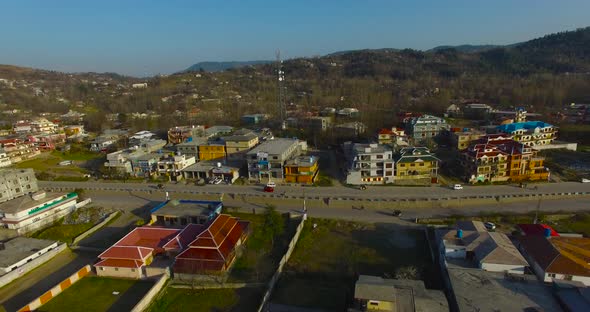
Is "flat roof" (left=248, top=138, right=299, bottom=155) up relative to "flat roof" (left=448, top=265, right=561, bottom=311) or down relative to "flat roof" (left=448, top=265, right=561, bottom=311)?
up

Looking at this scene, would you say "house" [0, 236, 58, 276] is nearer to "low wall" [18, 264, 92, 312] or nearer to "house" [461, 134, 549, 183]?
"low wall" [18, 264, 92, 312]

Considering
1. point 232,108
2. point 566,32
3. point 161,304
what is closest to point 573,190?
point 161,304

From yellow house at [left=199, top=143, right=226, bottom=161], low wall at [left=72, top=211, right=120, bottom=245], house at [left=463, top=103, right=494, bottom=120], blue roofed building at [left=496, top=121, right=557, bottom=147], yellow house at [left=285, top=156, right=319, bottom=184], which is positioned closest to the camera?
low wall at [left=72, top=211, right=120, bottom=245]

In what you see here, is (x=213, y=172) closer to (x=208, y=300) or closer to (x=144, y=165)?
(x=144, y=165)

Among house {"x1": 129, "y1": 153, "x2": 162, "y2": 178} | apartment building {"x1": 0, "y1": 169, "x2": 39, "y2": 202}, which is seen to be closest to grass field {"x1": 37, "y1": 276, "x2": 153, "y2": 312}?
house {"x1": 129, "y1": 153, "x2": 162, "y2": 178}

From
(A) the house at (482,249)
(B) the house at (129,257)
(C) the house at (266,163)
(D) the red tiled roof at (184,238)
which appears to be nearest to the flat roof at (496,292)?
(A) the house at (482,249)

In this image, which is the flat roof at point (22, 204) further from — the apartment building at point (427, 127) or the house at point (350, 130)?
the apartment building at point (427, 127)

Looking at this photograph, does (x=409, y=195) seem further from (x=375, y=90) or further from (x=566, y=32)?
(x=566, y=32)
